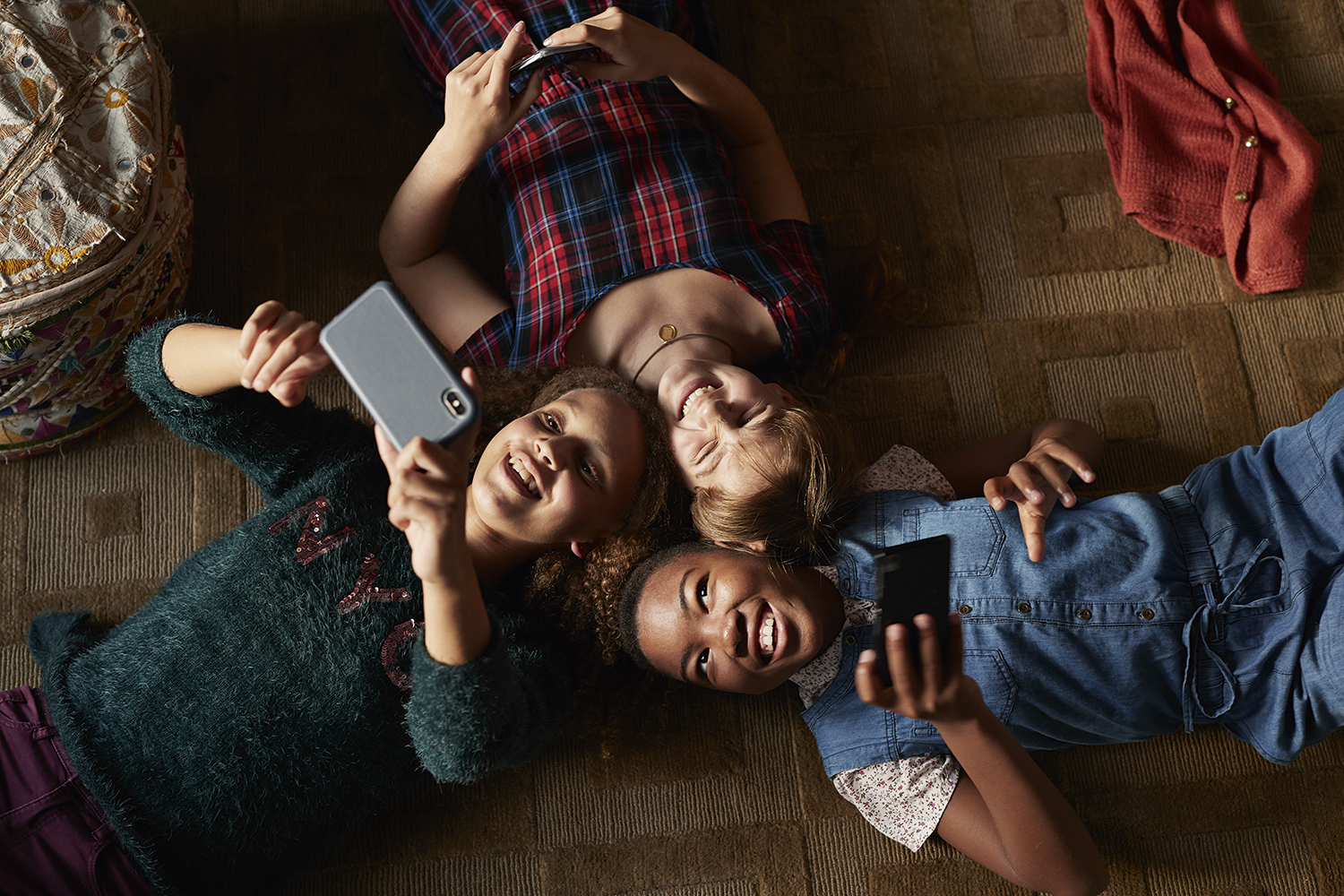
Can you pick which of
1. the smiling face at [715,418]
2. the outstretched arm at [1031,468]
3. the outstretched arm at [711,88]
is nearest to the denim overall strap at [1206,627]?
the outstretched arm at [1031,468]

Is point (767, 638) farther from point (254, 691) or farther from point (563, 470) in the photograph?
point (254, 691)

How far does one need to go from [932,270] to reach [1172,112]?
1.27 ft

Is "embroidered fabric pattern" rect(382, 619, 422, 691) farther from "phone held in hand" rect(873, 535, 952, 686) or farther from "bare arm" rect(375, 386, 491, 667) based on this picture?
"phone held in hand" rect(873, 535, 952, 686)

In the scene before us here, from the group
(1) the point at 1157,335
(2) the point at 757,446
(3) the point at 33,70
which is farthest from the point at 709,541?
(3) the point at 33,70

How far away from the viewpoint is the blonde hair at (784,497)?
A: 3.23 feet

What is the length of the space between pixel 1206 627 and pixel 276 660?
3.21ft

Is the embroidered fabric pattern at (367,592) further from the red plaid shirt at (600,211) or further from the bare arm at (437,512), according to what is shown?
the red plaid shirt at (600,211)

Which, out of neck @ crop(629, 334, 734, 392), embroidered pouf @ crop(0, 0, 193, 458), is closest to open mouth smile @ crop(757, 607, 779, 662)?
neck @ crop(629, 334, 734, 392)

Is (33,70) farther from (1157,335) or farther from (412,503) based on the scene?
(1157,335)

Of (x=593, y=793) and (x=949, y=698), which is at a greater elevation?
(x=949, y=698)

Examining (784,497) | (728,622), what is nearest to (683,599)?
(728,622)

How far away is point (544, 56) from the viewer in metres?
1.08

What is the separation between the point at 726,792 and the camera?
1122 mm

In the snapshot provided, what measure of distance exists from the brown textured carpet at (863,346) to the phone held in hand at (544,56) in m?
0.25
